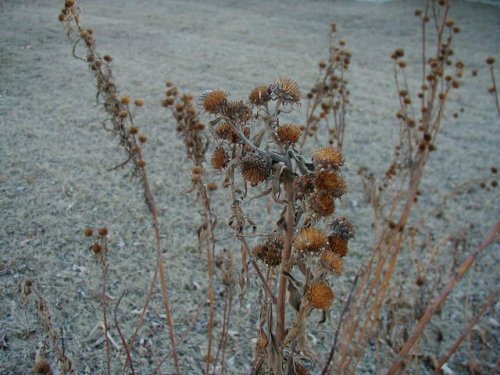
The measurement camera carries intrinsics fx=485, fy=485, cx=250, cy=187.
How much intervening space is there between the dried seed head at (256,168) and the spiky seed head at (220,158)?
0.36 ft

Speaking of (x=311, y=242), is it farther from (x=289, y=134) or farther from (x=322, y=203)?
(x=289, y=134)

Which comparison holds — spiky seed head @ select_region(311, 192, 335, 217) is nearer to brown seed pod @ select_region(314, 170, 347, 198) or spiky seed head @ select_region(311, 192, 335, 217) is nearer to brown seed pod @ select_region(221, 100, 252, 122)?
brown seed pod @ select_region(314, 170, 347, 198)

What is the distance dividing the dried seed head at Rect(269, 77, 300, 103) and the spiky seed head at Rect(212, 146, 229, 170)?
14 centimetres

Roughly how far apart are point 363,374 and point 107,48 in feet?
12.7

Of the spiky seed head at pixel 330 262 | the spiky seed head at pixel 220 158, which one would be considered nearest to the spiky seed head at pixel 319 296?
the spiky seed head at pixel 330 262

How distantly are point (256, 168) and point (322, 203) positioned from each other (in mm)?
127

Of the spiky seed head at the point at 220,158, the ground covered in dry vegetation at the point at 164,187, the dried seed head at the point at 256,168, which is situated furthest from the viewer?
the ground covered in dry vegetation at the point at 164,187

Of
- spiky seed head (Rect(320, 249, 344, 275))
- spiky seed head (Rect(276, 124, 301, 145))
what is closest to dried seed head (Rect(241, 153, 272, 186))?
spiky seed head (Rect(276, 124, 301, 145))

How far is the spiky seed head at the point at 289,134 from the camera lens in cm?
81

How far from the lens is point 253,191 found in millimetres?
2793

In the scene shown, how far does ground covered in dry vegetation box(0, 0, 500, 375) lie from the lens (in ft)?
5.92

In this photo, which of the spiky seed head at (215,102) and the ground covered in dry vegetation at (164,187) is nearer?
the spiky seed head at (215,102)

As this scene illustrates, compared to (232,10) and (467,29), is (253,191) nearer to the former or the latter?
(232,10)

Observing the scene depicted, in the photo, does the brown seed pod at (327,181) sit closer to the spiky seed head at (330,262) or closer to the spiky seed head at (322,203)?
the spiky seed head at (322,203)
